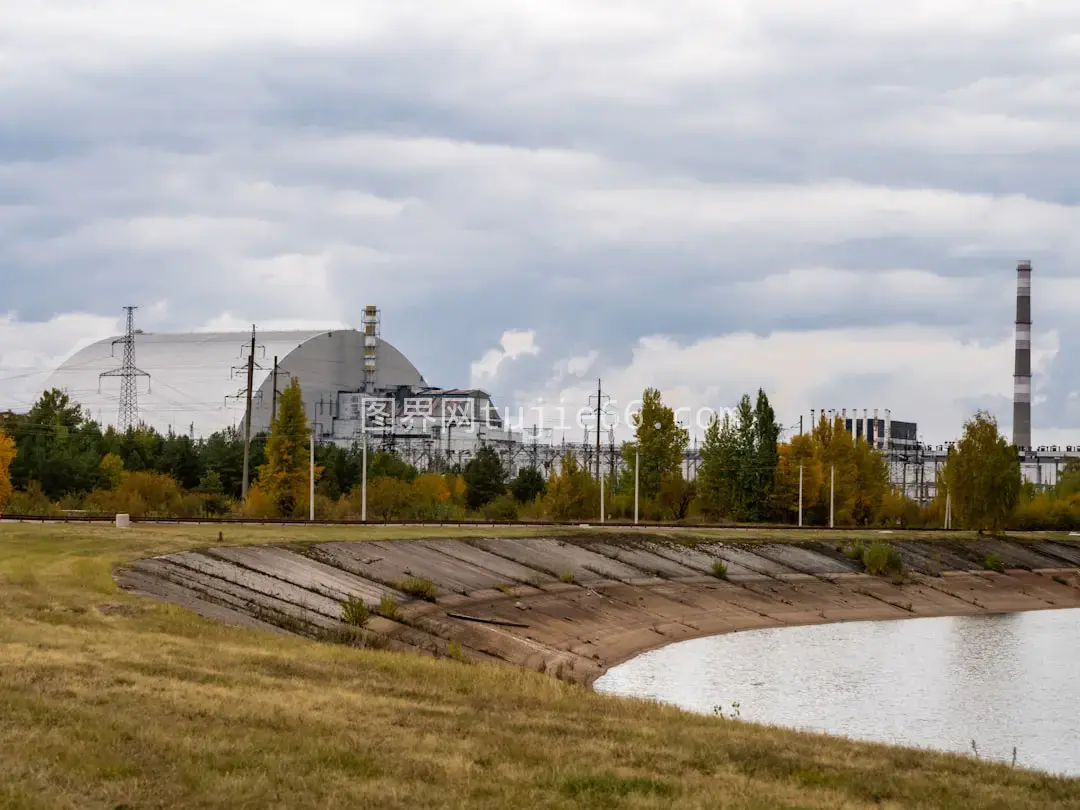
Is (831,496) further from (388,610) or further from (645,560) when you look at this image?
(388,610)

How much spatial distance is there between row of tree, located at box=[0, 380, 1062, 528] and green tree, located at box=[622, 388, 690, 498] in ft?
0.32

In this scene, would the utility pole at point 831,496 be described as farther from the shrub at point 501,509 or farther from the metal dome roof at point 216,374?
the metal dome roof at point 216,374

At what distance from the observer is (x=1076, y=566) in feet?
294

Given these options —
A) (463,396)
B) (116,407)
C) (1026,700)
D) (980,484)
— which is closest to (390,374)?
(463,396)

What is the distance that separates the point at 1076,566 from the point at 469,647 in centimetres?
6035

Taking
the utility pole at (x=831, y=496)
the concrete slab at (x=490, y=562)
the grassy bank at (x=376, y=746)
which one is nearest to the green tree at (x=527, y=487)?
the utility pole at (x=831, y=496)

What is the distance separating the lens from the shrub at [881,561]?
76.4 meters

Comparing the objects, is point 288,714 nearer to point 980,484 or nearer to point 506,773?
point 506,773

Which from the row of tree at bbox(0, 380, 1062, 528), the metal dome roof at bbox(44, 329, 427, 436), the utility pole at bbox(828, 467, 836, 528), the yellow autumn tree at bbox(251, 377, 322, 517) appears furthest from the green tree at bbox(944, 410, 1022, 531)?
the metal dome roof at bbox(44, 329, 427, 436)

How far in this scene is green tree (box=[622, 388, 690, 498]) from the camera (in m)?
104

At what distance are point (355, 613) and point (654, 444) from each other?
65040 millimetres

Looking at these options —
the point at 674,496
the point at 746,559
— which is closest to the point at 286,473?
the point at 746,559

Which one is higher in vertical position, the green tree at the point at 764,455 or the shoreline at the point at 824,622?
the green tree at the point at 764,455

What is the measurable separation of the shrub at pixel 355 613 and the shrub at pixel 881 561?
42.2 metres
